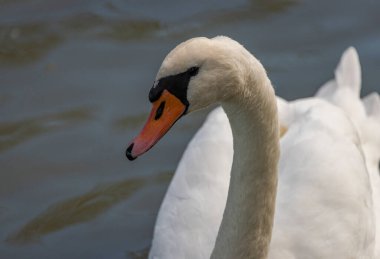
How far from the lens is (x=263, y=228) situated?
174 inches

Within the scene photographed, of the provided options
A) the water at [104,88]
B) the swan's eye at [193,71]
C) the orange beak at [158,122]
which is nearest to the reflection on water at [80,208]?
the water at [104,88]

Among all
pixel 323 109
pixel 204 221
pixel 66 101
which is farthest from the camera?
pixel 66 101

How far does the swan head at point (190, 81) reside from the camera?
372 centimetres

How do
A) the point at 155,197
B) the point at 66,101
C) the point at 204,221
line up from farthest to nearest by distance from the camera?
the point at 66,101
the point at 155,197
the point at 204,221

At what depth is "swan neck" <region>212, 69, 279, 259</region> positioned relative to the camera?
3.97m

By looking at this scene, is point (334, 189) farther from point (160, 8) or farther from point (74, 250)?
point (160, 8)

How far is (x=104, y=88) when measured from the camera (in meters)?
7.51

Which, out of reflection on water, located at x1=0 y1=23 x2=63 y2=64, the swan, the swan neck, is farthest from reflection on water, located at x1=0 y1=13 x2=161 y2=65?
the swan neck

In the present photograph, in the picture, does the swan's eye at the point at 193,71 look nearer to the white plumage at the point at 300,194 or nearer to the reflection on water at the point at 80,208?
the white plumage at the point at 300,194

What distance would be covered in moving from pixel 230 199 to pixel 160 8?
4197 mm

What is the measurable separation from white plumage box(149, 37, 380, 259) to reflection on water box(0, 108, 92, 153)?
1475mm

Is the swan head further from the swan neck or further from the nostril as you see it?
the swan neck

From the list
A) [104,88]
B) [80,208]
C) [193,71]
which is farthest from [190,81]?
[104,88]

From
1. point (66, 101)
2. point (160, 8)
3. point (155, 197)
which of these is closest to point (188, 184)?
point (155, 197)
